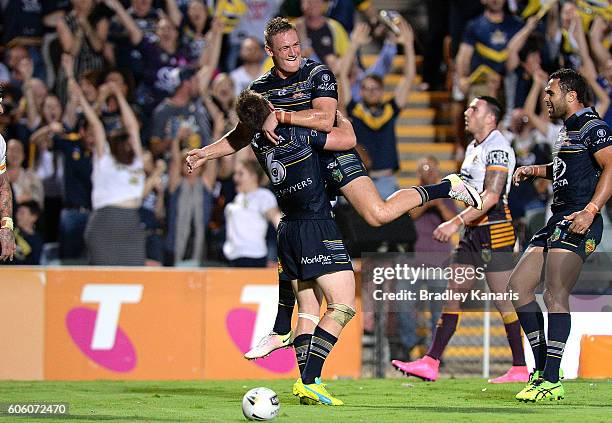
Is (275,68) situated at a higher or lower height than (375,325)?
higher

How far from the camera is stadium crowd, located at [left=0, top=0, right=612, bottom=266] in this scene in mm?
14070

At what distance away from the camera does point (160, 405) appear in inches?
358

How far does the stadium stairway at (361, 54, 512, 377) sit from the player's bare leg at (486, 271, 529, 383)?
5.92 feet

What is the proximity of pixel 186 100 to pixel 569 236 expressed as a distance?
306 inches

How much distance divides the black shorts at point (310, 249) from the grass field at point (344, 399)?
1048 mm

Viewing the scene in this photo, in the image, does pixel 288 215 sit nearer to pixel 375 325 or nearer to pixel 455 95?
pixel 375 325

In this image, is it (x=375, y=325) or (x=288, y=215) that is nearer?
(x=288, y=215)

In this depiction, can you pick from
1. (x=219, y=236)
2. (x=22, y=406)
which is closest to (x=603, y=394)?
(x=22, y=406)

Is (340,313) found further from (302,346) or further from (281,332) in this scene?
(281,332)

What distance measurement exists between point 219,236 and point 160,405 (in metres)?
5.85

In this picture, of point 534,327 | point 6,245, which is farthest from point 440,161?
point 6,245

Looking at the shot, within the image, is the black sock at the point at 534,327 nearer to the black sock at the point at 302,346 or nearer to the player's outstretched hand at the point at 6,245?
the black sock at the point at 302,346

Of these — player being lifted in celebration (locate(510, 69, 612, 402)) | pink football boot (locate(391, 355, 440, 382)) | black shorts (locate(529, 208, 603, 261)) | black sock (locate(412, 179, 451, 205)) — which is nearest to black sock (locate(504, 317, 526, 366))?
pink football boot (locate(391, 355, 440, 382))

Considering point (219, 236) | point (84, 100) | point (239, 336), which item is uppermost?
point (84, 100)
